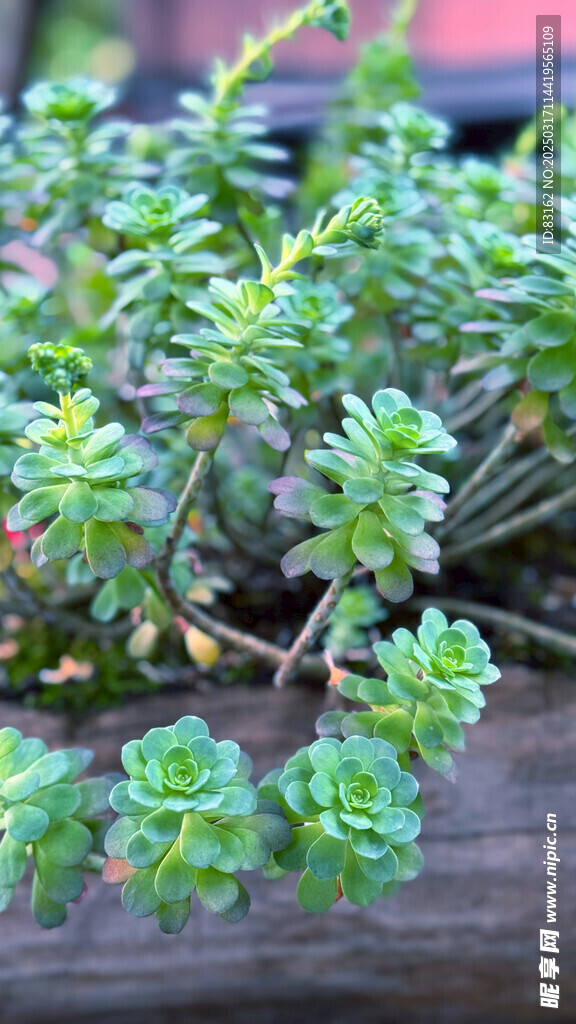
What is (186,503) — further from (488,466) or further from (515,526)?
(515,526)

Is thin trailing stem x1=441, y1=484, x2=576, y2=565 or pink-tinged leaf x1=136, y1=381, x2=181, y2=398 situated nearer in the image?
pink-tinged leaf x1=136, y1=381, x2=181, y2=398

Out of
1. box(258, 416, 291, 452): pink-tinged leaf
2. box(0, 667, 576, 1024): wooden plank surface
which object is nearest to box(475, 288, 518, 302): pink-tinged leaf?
box(258, 416, 291, 452): pink-tinged leaf

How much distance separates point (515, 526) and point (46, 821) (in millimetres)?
622

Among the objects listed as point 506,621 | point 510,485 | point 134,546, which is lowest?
point 506,621

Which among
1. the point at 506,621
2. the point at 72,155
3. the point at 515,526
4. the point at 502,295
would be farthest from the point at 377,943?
the point at 72,155

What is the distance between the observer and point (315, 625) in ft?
2.34

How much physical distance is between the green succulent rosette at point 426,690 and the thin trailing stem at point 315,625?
52 millimetres

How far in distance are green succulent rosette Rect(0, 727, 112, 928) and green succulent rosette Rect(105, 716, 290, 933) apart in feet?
0.26

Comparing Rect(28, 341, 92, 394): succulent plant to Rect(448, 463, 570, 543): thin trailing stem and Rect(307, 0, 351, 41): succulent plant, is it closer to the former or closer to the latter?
Rect(307, 0, 351, 41): succulent plant

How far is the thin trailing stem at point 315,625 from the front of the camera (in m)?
0.68
